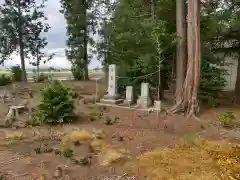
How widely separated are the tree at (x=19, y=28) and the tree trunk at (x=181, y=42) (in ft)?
44.2

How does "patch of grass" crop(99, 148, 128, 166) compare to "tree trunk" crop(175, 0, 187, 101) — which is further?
"tree trunk" crop(175, 0, 187, 101)

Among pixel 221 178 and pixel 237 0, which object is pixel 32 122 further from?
pixel 237 0

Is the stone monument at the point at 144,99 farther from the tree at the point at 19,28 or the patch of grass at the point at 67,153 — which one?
the tree at the point at 19,28

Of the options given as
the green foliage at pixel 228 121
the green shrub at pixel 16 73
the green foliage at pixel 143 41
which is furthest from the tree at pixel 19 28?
the green foliage at pixel 228 121

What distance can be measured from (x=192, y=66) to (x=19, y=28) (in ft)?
49.9

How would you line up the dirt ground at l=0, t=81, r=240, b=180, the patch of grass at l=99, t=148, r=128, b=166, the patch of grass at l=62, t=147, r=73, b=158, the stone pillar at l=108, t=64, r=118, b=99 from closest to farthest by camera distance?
the dirt ground at l=0, t=81, r=240, b=180, the patch of grass at l=99, t=148, r=128, b=166, the patch of grass at l=62, t=147, r=73, b=158, the stone pillar at l=108, t=64, r=118, b=99

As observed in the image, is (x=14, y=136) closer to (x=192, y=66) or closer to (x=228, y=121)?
(x=228, y=121)

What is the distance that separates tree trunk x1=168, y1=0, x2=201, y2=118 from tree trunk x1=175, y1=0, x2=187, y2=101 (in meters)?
0.77

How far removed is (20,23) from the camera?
21984 millimetres

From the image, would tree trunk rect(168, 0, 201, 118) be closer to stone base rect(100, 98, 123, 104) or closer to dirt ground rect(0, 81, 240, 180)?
dirt ground rect(0, 81, 240, 180)

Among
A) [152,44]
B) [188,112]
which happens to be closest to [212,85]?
[188,112]

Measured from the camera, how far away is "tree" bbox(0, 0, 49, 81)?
21.8 meters

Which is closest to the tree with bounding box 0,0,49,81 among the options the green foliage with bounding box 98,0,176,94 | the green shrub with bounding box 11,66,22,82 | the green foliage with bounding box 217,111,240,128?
the green shrub with bounding box 11,66,22,82

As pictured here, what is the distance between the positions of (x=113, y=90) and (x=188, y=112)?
3.63 metres
